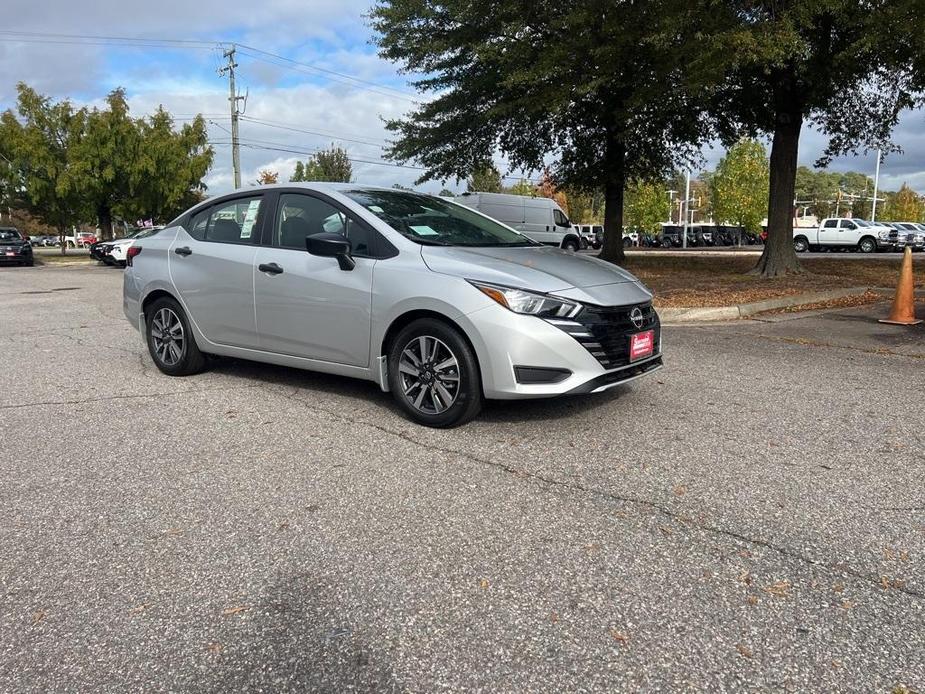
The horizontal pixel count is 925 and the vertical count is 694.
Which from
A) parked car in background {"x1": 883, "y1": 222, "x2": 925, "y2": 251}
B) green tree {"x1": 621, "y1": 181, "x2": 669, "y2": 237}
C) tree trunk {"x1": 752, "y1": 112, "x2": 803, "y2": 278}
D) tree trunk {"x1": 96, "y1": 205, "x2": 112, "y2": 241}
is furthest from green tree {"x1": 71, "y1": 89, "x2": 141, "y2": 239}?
green tree {"x1": 621, "y1": 181, "x2": 669, "y2": 237}

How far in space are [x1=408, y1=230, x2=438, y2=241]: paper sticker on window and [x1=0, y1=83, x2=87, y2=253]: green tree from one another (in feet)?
109

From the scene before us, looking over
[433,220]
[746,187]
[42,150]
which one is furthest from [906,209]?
[433,220]

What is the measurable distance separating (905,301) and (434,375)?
300 inches

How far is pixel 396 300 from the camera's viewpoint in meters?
4.77

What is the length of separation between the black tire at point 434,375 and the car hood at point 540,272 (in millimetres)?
401

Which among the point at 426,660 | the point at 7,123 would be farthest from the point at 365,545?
the point at 7,123

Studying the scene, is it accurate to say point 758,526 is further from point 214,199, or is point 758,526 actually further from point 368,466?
point 214,199

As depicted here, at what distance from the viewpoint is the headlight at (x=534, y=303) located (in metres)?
4.40

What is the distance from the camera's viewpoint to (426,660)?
230 centimetres

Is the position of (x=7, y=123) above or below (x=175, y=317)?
above

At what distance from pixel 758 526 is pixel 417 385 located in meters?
2.31

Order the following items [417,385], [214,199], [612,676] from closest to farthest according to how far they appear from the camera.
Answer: [612,676] → [417,385] → [214,199]

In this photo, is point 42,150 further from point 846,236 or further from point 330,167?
point 846,236

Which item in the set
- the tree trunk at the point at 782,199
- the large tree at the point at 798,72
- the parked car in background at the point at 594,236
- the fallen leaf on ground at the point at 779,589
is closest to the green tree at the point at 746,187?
the parked car in background at the point at 594,236
